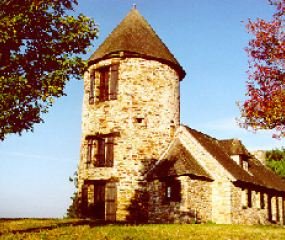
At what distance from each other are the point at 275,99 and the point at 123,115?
9927mm

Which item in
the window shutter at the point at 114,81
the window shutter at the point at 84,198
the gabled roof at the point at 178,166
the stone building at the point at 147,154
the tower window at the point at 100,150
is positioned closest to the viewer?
the gabled roof at the point at 178,166

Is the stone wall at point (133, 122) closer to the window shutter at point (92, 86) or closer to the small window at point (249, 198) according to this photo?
the window shutter at point (92, 86)

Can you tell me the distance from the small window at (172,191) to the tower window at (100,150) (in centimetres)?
401

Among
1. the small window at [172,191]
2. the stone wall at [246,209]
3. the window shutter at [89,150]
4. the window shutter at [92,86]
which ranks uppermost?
the window shutter at [92,86]

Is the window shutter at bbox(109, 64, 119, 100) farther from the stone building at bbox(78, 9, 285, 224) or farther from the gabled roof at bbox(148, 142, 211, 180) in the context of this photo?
the gabled roof at bbox(148, 142, 211, 180)

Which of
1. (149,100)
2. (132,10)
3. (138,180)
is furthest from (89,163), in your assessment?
(132,10)

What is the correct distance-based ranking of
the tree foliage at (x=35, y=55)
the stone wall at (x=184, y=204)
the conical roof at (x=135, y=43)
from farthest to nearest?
the conical roof at (x=135, y=43) → the stone wall at (x=184, y=204) → the tree foliage at (x=35, y=55)

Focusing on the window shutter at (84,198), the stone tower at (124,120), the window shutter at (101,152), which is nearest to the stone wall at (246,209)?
the stone tower at (124,120)

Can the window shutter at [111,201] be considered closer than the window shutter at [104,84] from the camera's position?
Yes

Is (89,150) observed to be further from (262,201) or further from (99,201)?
(262,201)

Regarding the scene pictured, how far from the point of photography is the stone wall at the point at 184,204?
22.5m

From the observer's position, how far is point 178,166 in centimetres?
2339

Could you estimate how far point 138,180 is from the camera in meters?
24.6

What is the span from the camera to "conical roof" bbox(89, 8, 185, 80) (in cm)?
2642
